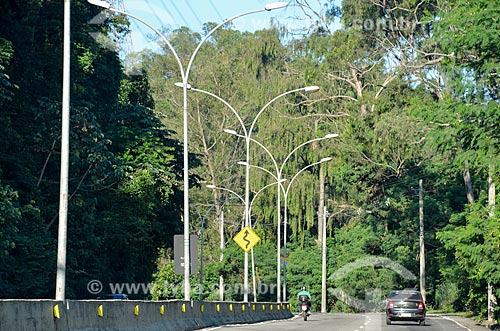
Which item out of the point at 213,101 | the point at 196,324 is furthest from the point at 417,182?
the point at 196,324

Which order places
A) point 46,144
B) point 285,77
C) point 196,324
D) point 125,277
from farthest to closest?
1. point 285,77
2. point 125,277
3. point 46,144
4. point 196,324

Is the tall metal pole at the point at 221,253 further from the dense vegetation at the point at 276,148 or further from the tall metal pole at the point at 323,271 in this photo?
the tall metal pole at the point at 323,271

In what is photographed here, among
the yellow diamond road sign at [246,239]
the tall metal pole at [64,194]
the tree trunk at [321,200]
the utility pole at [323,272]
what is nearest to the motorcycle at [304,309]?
the yellow diamond road sign at [246,239]

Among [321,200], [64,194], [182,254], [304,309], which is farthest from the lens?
[321,200]

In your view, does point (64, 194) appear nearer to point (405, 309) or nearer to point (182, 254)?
point (182, 254)

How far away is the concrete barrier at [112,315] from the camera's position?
55.9ft

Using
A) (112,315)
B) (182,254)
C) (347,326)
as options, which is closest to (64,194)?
(112,315)

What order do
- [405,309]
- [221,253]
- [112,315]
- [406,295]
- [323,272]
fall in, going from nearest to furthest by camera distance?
[112,315] → [405,309] → [406,295] → [323,272] → [221,253]

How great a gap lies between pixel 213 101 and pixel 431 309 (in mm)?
26256

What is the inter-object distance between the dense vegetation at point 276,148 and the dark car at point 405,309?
2876mm

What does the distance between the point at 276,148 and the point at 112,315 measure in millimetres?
55913

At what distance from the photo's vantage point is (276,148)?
255 feet

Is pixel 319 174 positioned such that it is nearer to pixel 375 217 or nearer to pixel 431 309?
pixel 375 217

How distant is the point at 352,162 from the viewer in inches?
2832
